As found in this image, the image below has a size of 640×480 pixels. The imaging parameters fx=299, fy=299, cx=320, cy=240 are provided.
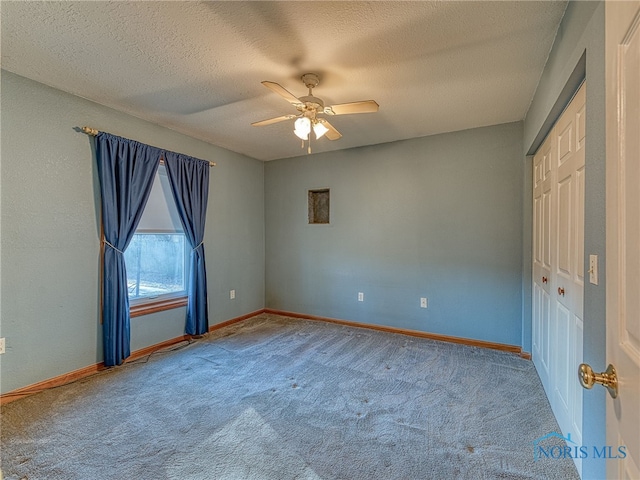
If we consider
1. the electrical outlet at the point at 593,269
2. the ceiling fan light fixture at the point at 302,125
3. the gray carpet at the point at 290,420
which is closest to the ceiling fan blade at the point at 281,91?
the ceiling fan light fixture at the point at 302,125

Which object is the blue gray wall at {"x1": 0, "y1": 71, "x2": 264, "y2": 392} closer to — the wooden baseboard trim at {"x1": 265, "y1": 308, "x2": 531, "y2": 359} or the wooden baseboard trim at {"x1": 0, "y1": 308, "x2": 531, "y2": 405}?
the wooden baseboard trim at {"x1": 0, "y1": 308, "x2": 531, "y2": 405}

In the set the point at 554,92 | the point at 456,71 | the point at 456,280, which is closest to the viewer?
the point at 554,92

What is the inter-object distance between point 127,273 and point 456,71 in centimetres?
351

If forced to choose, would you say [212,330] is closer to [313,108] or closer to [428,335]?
[428,335]

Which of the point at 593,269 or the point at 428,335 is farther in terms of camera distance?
the point at 428,335

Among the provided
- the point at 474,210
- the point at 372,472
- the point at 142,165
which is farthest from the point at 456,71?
the point at 142,165

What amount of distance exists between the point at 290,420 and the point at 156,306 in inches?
82.2

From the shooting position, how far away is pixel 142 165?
3.00 meters

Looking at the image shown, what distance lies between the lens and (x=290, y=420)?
1.99m

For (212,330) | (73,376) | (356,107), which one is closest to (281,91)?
(356,107)

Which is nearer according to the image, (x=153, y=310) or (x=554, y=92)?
Result: (x=554, y=92)

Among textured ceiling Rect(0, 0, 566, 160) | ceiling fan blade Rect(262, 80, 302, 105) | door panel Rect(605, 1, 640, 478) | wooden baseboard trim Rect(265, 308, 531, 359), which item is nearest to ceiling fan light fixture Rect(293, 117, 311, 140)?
ceiling fan blade Rect(262, 80, 302, 105)

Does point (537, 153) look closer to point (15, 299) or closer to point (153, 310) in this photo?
point (153, 310)

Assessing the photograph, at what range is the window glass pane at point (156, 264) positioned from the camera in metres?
3.17
